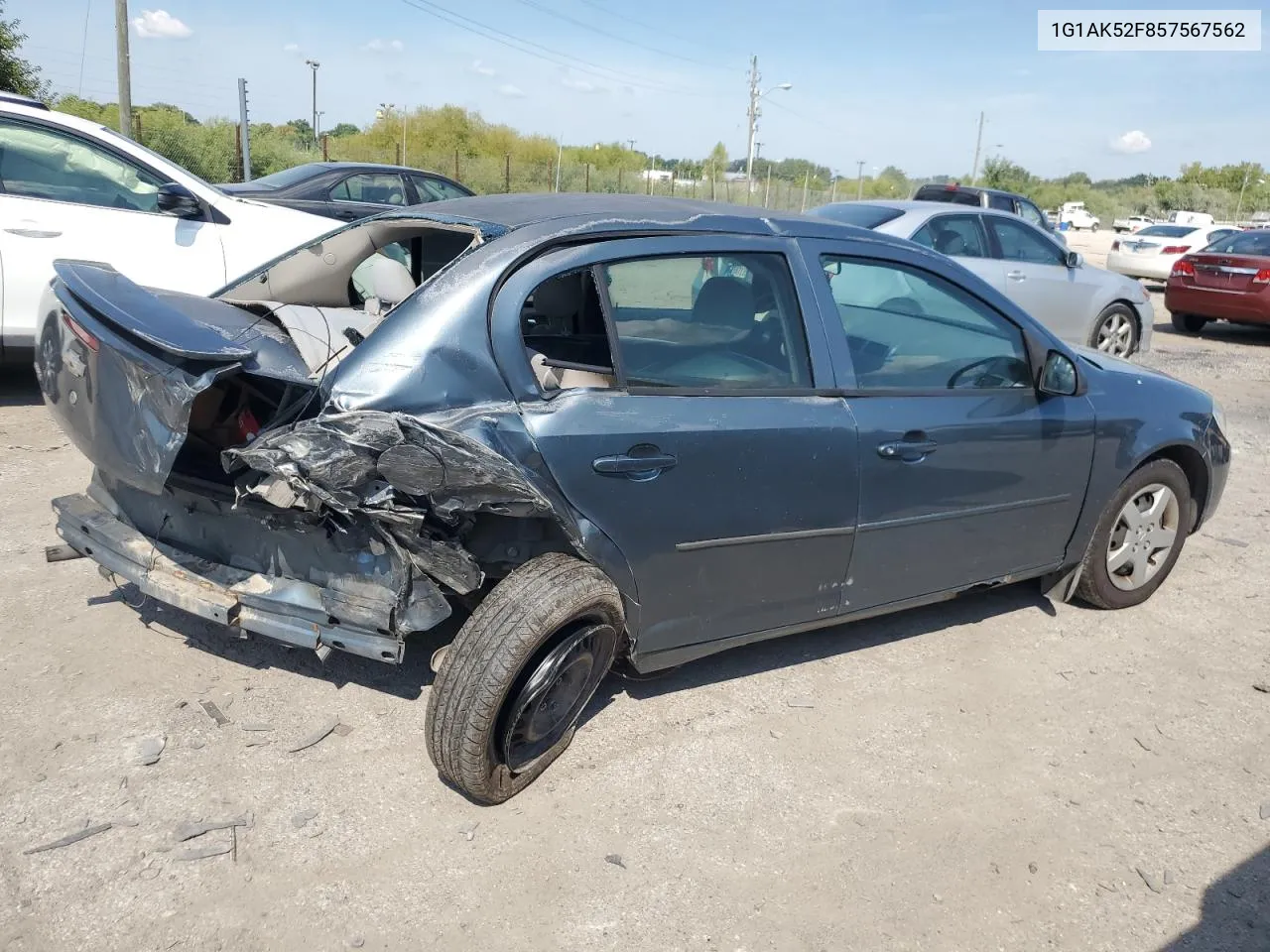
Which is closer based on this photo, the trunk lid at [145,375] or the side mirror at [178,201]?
the trunk lid at [145,375]

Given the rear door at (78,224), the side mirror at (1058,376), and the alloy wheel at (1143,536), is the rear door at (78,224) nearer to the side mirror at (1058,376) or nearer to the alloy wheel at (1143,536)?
the side mirror at (1058,376)

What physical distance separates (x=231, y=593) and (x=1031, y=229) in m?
8.70

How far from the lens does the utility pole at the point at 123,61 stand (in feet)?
58.6

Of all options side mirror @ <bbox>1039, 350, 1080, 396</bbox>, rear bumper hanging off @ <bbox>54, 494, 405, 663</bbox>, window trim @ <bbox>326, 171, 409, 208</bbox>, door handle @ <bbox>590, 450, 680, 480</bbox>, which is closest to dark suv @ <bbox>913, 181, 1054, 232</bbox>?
window trim @ <bbox>326, 171, 409, 208</bbox>

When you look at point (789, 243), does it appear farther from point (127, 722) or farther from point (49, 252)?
point (49, 252)

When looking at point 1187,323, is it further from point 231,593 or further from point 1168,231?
point 231,593

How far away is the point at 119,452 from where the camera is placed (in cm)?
286

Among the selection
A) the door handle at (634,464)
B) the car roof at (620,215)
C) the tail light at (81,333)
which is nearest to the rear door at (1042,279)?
the car roof at (620,215)

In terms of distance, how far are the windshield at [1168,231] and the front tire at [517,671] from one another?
19.9 metres

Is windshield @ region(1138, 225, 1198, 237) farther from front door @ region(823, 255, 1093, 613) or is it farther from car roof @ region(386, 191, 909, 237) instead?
car roof @ region(386, 191, 909, 237)

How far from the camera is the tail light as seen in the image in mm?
2846

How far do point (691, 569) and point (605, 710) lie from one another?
694 millimetres

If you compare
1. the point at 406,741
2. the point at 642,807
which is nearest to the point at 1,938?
the point at 406,741

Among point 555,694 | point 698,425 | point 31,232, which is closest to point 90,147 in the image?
point 31,232
